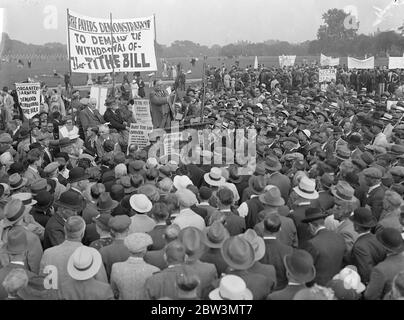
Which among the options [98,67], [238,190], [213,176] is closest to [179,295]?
[213,176]

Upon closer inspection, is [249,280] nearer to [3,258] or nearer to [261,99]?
[3,258]

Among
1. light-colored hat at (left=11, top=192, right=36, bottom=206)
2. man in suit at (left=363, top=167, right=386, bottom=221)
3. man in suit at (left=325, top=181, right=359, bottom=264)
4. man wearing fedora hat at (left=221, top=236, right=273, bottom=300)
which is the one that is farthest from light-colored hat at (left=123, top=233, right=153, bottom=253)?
man in suit at (left=363, top=167, right=386, bottom=221)

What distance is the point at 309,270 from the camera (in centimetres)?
362

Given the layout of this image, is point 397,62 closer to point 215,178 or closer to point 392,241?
point 215,178

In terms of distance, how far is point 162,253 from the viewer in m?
4.50

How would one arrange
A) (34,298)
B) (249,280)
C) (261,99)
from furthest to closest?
(261,99), (249,280), (34,298)

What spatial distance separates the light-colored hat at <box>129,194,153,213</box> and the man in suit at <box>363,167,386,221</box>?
112 inches

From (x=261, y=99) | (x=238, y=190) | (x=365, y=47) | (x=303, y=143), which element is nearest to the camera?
(x=238, y=190)

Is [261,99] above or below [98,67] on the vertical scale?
below

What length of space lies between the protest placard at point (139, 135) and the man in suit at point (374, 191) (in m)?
4.45

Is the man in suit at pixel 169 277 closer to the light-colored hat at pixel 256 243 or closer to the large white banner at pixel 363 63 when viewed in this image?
the light-colored hat at pixel 256 243

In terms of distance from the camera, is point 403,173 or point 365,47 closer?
point 403,173

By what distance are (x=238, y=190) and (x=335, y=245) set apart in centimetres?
253
